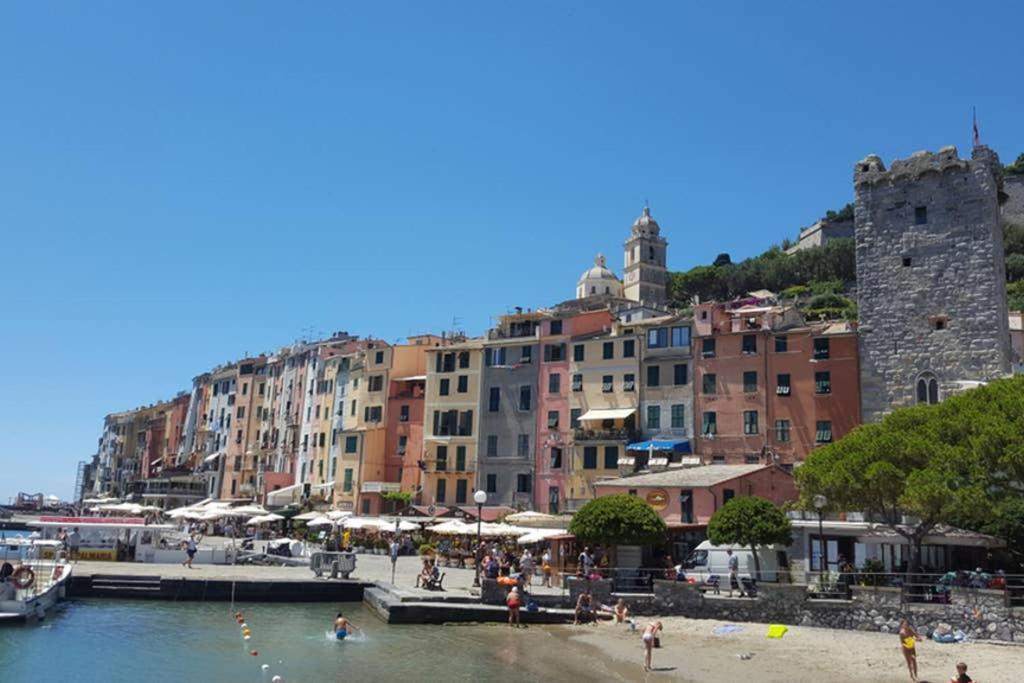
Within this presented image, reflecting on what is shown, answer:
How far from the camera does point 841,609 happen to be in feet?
91.4

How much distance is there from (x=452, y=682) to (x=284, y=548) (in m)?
27.8

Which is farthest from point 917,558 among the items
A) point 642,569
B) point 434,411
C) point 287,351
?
point 287,351

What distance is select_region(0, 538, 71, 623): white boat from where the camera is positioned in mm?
28016

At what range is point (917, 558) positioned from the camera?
96.9ft

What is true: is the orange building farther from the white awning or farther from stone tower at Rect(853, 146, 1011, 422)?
the white awning

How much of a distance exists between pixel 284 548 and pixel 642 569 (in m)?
22.0

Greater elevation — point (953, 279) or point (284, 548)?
point (953, 279)

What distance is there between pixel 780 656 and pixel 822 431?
892 inches

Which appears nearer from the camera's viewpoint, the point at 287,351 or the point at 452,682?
the point at 452,682

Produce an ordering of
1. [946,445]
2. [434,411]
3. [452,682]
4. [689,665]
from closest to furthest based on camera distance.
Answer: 1. [452,682]
2. [689,665]
3. [946,445]
4. [434,411]

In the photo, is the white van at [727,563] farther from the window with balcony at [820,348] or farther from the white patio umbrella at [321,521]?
the white patio umbrella at [321,521]

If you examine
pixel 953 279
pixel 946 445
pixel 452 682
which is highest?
pixel 953 279

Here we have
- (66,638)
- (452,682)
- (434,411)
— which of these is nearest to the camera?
(452,682)

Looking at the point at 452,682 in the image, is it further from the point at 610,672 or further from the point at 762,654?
the point at 762,654
